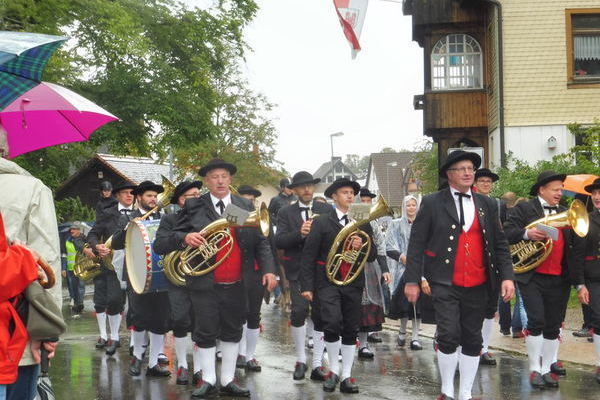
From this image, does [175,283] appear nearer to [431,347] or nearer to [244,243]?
[244,243]

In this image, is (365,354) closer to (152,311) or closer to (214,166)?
(152,311)

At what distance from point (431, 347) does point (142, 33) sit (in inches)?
423

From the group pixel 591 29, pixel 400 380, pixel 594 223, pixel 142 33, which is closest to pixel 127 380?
pixel 400 380

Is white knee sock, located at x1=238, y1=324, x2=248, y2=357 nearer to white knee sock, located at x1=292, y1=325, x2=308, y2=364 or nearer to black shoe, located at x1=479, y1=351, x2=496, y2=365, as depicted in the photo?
white knee sock, located at x1=292, y1=325, x2=308, y2=364

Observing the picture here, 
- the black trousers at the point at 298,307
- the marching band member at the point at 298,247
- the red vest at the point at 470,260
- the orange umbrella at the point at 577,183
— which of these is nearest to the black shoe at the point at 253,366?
the marching band member at the point at 298,247

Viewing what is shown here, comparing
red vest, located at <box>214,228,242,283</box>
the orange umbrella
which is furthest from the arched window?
red vest, located at <box>214,228,242,283</box>

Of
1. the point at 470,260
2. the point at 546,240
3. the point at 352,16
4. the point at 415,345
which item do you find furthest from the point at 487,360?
the point at 352,16

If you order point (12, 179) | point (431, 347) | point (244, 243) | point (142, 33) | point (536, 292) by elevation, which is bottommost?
point (431, 347)

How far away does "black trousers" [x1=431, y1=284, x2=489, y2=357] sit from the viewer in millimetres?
7754

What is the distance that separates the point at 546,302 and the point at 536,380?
0.80 meters

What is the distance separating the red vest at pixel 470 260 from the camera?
782 cm

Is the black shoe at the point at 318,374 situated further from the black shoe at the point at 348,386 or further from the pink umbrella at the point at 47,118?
the pink umbrella at the point at 47,118

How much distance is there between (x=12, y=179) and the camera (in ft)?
14.6

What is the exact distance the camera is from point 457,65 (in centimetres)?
2781
